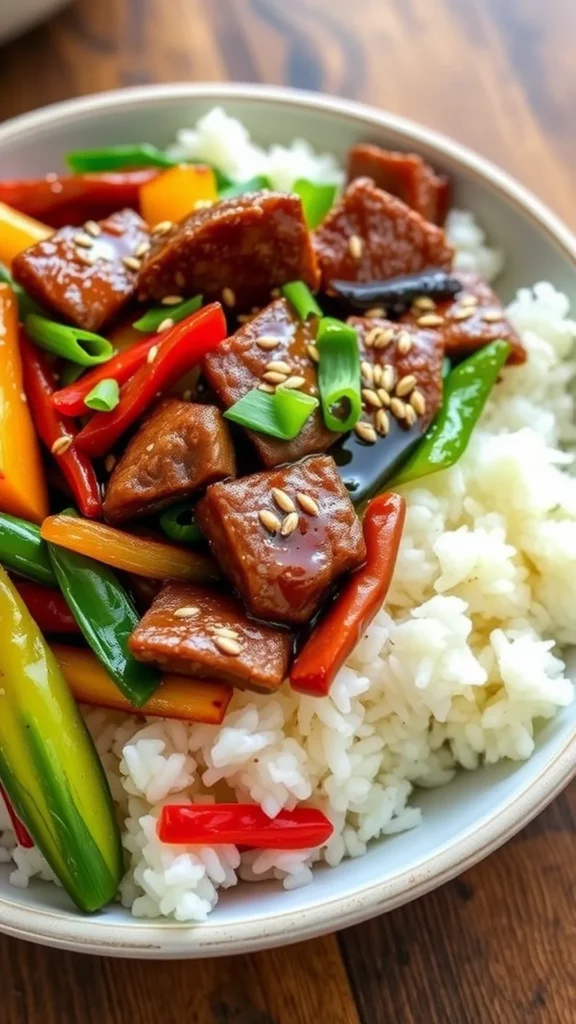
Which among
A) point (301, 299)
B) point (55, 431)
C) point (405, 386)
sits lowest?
point (55, 431)

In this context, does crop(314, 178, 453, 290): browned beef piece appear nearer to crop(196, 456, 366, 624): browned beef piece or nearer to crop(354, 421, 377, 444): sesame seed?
crop(354, 421, 377, 444): sesame seed

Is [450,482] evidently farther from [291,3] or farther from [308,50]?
[291,3]

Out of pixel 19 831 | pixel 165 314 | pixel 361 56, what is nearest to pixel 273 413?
pixel 165 314

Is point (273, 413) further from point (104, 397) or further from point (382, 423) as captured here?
point (104, 397)

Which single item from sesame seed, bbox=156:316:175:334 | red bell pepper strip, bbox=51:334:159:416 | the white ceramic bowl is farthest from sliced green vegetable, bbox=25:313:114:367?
the white ceramic bowl

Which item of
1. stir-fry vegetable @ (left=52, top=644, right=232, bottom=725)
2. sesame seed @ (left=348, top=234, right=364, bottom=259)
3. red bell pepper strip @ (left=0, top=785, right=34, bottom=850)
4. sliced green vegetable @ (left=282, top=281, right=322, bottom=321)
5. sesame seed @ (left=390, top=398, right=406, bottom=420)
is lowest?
red bell pepper strip @ (left=0, top=785, right=34, bottom=850)

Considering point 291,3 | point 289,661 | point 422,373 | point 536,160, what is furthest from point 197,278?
point 291,3
